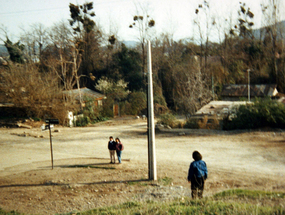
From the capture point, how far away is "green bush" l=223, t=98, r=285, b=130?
745 inches

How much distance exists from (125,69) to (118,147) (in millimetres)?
32962

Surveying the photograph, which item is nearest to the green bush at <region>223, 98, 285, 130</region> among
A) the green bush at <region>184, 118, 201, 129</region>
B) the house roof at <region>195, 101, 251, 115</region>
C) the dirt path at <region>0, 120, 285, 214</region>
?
the dirt path at <region>0, 120, 285, 214</region>

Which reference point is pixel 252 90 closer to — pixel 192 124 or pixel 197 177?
pixel 192 124

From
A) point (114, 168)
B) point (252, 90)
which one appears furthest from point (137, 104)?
point (114, 168)

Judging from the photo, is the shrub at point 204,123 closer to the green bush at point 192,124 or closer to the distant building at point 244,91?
the green bush at point 192,124

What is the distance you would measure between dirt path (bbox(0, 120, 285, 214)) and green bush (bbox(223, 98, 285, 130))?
1.09 meters

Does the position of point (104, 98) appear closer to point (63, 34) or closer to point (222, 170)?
point (63, 34)

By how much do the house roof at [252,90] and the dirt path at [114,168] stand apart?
20.2 meters

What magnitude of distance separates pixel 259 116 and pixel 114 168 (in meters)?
12.0

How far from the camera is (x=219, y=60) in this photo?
2063 inches

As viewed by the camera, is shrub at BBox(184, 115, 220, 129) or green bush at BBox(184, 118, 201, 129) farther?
green bush at BBox(184, 118, 201, 129)

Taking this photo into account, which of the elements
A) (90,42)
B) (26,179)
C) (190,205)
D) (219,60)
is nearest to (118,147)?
(26,179)

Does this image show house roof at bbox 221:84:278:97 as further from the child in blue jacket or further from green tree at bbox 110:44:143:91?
the child in blue jacket

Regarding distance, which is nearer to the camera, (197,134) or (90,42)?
(197,134)
